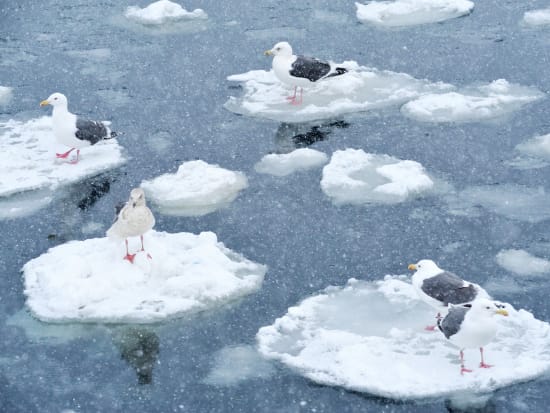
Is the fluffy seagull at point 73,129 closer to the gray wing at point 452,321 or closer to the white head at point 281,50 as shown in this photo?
the white head at point 281,50


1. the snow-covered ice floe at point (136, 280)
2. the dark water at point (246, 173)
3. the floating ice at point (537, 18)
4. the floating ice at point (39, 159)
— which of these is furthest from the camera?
the floating ice at point (537, 18)

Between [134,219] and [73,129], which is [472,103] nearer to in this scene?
[73,129]

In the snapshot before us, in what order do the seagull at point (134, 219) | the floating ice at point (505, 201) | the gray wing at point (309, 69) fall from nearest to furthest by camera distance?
the seagull at point (134, 219) < the floating ice at point (505, 201) < the gray wing at point (309, 69)

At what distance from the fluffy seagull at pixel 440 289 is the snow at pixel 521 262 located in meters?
1.07

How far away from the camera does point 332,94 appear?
48.1ft

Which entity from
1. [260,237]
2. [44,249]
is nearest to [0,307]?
[44,249]

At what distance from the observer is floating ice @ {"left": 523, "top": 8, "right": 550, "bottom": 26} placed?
17031mm

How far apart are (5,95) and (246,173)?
4787 mm

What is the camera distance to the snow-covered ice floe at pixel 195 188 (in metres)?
11.8

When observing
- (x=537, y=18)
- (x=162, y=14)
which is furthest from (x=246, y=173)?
(x=537, y=18)

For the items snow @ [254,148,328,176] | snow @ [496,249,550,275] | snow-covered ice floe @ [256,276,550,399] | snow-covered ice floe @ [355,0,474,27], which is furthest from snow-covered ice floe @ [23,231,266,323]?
snow-covered ice floe @ [355,0,474,27]

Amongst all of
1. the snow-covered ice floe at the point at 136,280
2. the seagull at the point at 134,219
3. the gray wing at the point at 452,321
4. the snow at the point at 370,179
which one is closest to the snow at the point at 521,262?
the snow at the point at 370,179

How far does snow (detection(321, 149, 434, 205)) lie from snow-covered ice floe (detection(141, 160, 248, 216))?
1.21 m

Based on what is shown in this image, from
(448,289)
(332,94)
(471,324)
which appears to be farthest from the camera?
(332,94)
